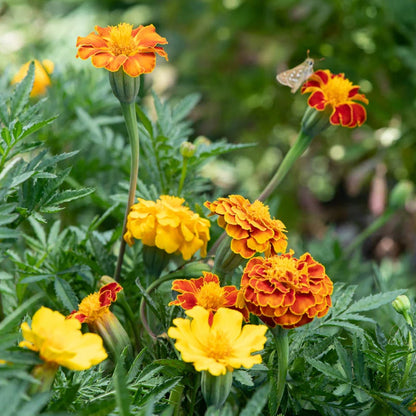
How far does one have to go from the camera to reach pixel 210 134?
183 cm

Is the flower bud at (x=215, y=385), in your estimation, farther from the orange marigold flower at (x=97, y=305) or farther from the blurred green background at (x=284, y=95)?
the blurred green background at (x=284, y=95)

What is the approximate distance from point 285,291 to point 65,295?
24 centimetres

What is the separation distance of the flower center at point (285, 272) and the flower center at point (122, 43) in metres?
0.25

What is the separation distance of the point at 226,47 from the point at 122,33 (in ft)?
3.81

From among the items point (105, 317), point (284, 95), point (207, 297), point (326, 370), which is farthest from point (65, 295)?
point (284, 95)

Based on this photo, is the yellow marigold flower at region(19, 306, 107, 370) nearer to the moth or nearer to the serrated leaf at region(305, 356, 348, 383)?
the serrated leaf at region(305, 356, 348, 383)

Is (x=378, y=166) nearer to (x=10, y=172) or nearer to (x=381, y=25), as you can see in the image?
(x=381, y=25)

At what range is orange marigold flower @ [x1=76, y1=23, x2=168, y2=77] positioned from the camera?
0.54 m

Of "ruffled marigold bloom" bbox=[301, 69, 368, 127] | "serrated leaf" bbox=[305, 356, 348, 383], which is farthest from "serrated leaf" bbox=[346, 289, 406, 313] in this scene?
"ruffled marigold bloom" bbox=[301, 69, 368, 127]

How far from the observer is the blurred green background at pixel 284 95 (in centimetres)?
110

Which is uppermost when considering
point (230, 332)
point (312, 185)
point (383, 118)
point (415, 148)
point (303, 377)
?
point (230, 332)

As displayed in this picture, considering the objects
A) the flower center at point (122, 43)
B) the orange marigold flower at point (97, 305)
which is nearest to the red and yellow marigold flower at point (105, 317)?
the orange marigold flower at point (97, 305)

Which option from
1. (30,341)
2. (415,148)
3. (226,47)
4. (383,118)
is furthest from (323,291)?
(226,47)

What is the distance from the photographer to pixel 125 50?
56cm
